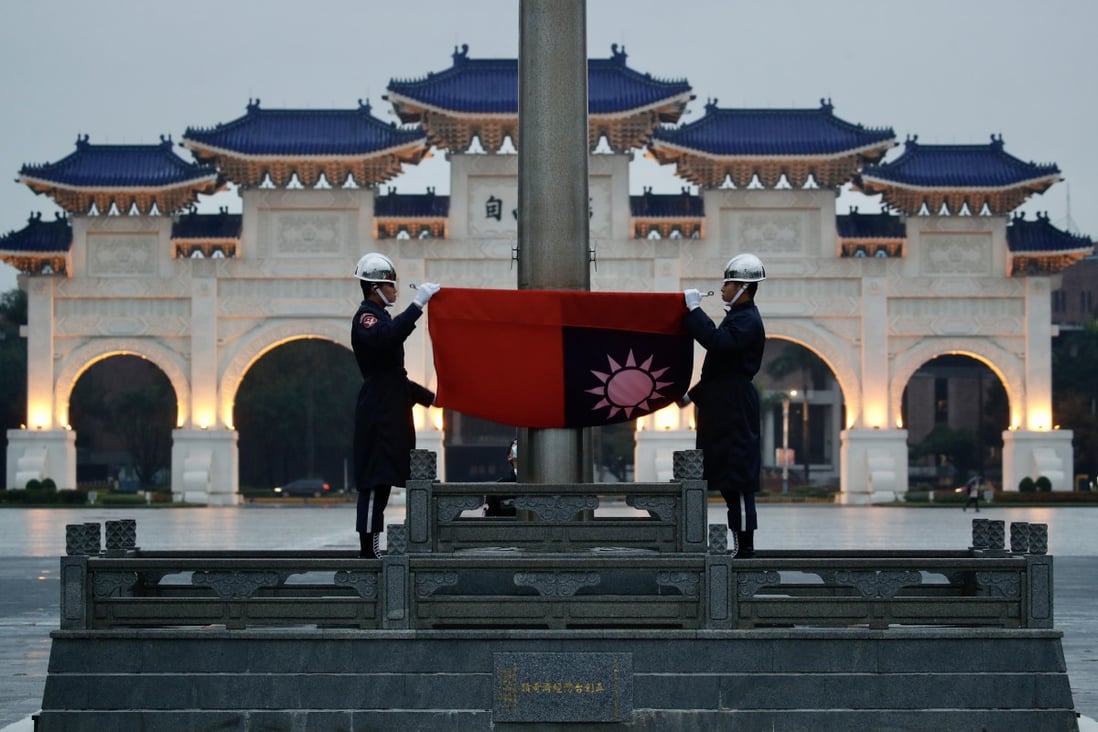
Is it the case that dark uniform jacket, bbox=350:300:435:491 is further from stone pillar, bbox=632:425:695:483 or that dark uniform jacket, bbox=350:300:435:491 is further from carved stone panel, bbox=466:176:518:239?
carved stone panel, bbox=466:176:518:239

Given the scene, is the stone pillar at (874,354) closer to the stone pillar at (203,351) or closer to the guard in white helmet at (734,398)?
the stone pillar at (203,351)

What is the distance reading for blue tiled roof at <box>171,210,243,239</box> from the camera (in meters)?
Answer: 40.3

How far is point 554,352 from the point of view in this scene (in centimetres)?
838

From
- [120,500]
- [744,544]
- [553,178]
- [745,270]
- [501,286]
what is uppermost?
[501,286]

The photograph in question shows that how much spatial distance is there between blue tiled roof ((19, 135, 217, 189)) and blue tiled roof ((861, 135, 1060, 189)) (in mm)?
16963

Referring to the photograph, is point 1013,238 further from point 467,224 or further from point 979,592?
point 979,592

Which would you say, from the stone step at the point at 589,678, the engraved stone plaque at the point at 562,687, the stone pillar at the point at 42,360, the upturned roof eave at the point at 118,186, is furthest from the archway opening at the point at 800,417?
the engraved stone plaque at the point at 562,687

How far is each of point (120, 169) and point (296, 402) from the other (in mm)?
15728

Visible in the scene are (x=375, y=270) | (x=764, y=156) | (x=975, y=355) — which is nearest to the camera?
(x=375, y=270)

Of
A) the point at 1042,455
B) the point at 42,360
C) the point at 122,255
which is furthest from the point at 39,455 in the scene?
the point at 1042,455

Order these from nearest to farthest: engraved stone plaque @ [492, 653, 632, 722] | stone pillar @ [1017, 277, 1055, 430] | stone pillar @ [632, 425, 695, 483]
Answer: engraved stone plaque @ [492, 653, 632, 722]
stone pillar @ [632, 425, 695, 483]
stone pillar @ [1017, 277, 1055, 430]

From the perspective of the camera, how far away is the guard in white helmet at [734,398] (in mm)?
8266

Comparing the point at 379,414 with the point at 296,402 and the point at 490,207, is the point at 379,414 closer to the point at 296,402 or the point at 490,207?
the point at 490,207

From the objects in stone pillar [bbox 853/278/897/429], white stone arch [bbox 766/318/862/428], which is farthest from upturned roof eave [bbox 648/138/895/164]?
white stone arch [bbox 766/318/862/428]
